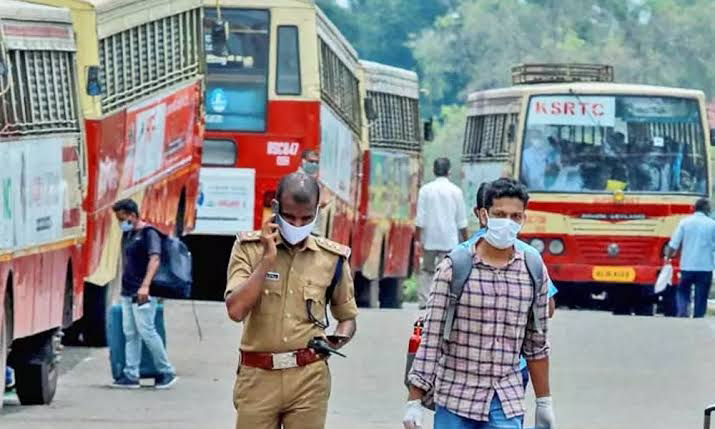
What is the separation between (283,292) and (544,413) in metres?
1.16

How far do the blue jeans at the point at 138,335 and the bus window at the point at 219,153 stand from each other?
9.12 m

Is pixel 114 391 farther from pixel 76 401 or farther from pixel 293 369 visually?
pixel 293 369

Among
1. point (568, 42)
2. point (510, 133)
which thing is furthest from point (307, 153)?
point (568, 42)

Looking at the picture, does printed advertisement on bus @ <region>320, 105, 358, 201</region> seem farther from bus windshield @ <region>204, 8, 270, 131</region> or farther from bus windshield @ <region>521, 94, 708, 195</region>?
bus windshield @ <region>521, 94, 708, 195</region>

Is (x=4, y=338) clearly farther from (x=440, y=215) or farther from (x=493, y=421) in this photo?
(x=440, y=215)

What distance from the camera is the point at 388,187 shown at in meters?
34.3

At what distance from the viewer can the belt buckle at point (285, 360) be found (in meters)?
9.59

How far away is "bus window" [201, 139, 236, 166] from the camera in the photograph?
2728cm

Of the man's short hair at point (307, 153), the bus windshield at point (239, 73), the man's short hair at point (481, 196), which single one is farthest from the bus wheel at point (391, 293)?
the man's short hair at point (481, 196)

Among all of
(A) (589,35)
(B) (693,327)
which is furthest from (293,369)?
(A) (589,35)

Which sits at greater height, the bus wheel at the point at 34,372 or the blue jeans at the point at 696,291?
the bus wheel at the point at 34,372

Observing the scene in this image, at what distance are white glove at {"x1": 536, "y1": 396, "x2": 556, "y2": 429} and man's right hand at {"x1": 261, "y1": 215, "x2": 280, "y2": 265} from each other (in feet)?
4.11

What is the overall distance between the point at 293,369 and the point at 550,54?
234ft

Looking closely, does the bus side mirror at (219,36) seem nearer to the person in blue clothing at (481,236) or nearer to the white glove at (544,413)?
the person in blue clothing at (481,236)
